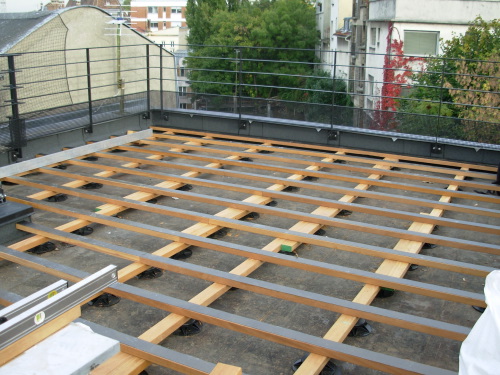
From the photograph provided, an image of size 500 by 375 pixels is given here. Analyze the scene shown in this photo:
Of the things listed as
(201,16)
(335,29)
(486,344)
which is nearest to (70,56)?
(486,344)

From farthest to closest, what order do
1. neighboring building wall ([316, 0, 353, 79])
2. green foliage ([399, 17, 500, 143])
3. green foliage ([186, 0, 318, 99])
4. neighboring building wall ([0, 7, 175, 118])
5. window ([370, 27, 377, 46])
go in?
green foliage ([186, 0, 318, 99]) → neighboring building wall ([316, 0, 353, 79]) → window ([370, 27, 377, 46]) → neighboring building wall ([0, 7, 175, 118]) → green foliage ([399, 17, 500, 143])

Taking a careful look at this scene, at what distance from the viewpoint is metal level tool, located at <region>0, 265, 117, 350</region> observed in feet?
4.55

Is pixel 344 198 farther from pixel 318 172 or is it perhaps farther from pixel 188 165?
pixel 188 165

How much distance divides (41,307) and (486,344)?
4.75ft

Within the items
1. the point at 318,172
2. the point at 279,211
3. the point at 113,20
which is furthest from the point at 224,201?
the point at 113,20

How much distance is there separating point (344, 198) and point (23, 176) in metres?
3.11

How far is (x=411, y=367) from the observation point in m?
2.32

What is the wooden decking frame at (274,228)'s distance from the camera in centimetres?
260

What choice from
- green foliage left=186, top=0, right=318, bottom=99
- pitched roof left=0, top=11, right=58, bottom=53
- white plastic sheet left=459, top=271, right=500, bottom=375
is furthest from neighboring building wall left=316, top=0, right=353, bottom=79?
white plastic sheet left=459, top=271, right=500, bottom=375

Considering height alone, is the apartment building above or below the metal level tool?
above

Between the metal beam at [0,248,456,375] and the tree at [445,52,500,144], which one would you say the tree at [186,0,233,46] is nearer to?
the tree at [445,52,500,144]

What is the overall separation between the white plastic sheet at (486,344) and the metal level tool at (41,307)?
1.25 metres

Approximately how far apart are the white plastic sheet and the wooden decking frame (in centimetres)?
40

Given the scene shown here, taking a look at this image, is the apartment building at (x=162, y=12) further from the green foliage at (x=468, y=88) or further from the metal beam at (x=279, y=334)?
the metal beam at (x=279, y=334)
